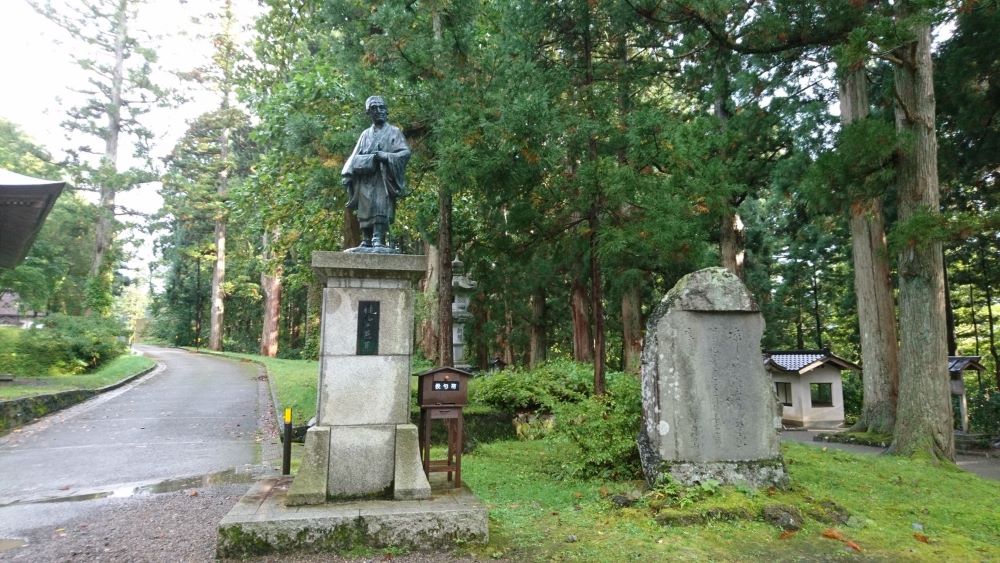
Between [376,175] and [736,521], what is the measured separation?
5.00m

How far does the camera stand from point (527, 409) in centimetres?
1117

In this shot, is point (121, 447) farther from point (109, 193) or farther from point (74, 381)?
point (109, 193)

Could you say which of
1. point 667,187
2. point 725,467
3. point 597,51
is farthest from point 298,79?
point 725,467

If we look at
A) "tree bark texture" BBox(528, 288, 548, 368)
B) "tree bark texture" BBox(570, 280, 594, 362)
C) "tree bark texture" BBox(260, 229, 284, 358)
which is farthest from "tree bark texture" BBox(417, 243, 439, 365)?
"tree bark texture" BBox(260, 229, 284, 358)

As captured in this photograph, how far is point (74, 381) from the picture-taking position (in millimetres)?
16438

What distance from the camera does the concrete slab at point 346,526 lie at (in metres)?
4.39

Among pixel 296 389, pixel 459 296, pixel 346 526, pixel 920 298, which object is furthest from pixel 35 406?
pixel 920 298

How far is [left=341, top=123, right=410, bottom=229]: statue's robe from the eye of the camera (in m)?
5.82

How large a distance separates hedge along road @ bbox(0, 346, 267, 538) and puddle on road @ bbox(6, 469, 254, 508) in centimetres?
3

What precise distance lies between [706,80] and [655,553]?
470 inches

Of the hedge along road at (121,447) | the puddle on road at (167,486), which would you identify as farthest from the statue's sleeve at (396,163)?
the hedge along road at (121,447)

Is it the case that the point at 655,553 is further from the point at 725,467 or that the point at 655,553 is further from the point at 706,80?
the point at 706,80

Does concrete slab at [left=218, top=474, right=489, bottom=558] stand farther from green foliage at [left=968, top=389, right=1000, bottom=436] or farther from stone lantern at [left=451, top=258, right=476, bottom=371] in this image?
green foliage at [left=968, top=389, right=1000, bottom=436]

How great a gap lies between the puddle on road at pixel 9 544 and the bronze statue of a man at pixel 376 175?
13.1 feet
